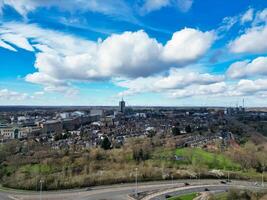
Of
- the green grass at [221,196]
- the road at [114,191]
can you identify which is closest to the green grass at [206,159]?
the road at [114,191]

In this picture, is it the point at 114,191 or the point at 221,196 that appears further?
the point at 114,191

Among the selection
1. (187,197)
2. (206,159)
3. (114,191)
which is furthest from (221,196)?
(206,159)

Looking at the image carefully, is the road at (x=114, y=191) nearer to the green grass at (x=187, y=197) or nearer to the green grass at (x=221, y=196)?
the green grass at (x=187, y=197)

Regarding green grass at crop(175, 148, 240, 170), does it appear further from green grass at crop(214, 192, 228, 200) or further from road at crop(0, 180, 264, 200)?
green grass at crop(214, 192, 228, 200)

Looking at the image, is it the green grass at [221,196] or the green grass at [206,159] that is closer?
the green grass at [221,196]

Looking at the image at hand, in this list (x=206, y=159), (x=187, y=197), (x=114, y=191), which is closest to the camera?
(x=187, y=197)

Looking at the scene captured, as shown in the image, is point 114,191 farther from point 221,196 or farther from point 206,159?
point 206,159
